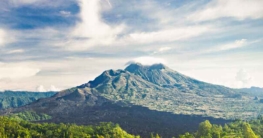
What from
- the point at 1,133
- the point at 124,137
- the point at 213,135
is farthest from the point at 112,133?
the point at 213,135

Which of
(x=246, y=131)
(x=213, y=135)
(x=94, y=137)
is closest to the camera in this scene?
(x=246, y=131)

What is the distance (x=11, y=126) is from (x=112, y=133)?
72.0 meters

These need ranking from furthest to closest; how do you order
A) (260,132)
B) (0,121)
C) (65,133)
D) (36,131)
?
(0,121), (36,131), (65,133), (260,132)

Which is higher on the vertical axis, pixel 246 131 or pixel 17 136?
pixel 246 131

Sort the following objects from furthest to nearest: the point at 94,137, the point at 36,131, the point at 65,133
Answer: the point at 36,131 → the point at 65,133 → the point at 94,137

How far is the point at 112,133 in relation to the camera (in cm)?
17188

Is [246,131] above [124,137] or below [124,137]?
above

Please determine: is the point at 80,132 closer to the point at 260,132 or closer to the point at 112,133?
the point at 112,133

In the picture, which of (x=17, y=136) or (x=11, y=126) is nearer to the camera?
(x=17, y=136)

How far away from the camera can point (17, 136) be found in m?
172

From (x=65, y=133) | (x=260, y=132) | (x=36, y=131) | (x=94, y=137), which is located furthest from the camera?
(x=36, y=131)

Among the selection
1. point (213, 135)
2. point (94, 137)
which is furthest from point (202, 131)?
point (94, 137)

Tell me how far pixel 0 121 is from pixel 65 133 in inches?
2332

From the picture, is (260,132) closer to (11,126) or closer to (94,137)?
(94,137)
